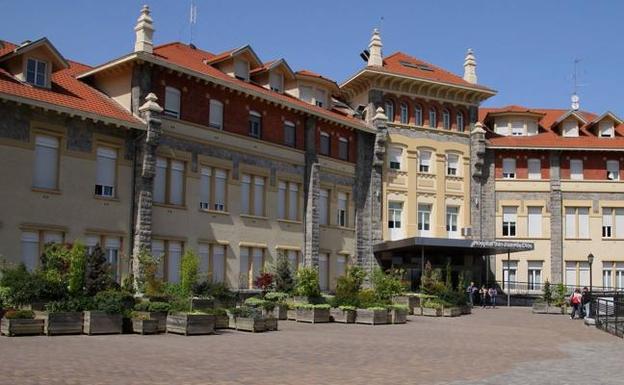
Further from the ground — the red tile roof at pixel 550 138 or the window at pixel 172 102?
the red tile roof at pixel 550 138

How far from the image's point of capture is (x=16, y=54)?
2902 centimetres

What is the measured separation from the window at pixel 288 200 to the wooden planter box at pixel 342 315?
35.6 ft

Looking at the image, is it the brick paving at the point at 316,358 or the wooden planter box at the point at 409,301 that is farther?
the wooden planter box at the point at 409,301

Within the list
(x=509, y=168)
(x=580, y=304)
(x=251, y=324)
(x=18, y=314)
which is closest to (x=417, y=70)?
(x=509, y=168)

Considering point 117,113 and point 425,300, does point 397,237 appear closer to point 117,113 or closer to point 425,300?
point 425,300

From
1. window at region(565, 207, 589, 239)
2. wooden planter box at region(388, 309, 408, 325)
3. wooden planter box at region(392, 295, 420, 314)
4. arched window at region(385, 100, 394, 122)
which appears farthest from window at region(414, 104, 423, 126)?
wooden planter box at region(388, 309, 408, 325)

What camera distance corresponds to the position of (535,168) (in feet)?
164

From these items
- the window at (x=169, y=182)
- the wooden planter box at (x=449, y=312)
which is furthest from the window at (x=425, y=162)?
the window at (x=169, y=182)

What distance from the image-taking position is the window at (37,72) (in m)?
29.6

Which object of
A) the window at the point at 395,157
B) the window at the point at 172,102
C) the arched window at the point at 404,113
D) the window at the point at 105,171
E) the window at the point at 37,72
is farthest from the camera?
the arched window at the point at 404,113

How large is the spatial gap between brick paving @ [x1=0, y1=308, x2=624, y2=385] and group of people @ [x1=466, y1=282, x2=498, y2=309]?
19140 millimetres

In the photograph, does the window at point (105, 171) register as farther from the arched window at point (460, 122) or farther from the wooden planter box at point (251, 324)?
the arched window at point (460, 122)

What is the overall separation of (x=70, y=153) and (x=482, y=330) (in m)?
16.3

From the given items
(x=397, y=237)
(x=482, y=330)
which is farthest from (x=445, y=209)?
(x=482, y=330)
